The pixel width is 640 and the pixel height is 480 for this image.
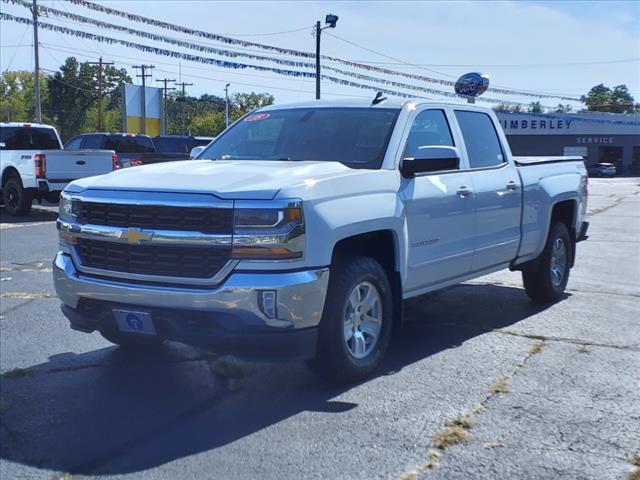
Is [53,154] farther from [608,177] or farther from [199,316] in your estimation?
[608,177]

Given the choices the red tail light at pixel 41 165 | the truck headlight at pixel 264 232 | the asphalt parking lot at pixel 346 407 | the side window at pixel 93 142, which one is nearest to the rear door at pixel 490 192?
the asphalt parking lot at pixel 346 407

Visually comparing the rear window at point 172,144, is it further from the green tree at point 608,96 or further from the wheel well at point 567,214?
the green tree at point 608,96

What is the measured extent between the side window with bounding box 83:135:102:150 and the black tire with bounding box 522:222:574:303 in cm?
1648

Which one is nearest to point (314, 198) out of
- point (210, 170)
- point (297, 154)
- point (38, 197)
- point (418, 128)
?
point (210, 170)

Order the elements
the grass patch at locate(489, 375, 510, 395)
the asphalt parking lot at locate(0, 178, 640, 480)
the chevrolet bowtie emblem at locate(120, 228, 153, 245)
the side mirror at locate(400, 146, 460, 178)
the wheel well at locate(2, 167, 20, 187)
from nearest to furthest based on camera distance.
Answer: the asphalt parking lot at locate(0, 178, 640, 480)
the chevrolet bowtie emblem at locate(120, 228, 153, 245)
the grass patch at locate(489, 375, 510, 395)
the side mirror at locate(400, 146, 460, 178)
the wheel well at locate(2, 167, 20, 187)

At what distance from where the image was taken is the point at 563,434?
4289 mm

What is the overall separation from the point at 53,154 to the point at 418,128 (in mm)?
12566

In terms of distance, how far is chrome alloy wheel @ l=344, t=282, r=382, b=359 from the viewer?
5.03 metres

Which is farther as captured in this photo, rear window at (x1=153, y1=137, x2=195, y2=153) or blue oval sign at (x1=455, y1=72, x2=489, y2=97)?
rear window at (x1=153, y1=137, x2=195, y2=153)

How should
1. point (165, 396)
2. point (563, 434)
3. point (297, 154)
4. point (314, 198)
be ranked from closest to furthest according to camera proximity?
point (563, 434)
point (314, 198)
point (165, 396)
point (297, 154)

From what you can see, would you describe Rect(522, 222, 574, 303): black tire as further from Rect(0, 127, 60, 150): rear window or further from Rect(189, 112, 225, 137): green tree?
Rect(189, 112, 225, 137): green tree

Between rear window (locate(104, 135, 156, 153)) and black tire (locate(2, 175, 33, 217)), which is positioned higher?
rear window (locate(104, 135, 156, 153))

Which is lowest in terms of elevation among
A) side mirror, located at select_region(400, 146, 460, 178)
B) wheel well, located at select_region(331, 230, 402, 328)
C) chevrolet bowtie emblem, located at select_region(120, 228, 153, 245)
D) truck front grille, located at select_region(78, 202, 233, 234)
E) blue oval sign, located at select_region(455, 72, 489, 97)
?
wheel well, located at select_region(331, 230, 402, 328)

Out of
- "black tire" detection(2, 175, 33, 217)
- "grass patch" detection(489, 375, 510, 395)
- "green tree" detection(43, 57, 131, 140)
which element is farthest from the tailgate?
"green tree" detection(43, 57, 131, 140)
